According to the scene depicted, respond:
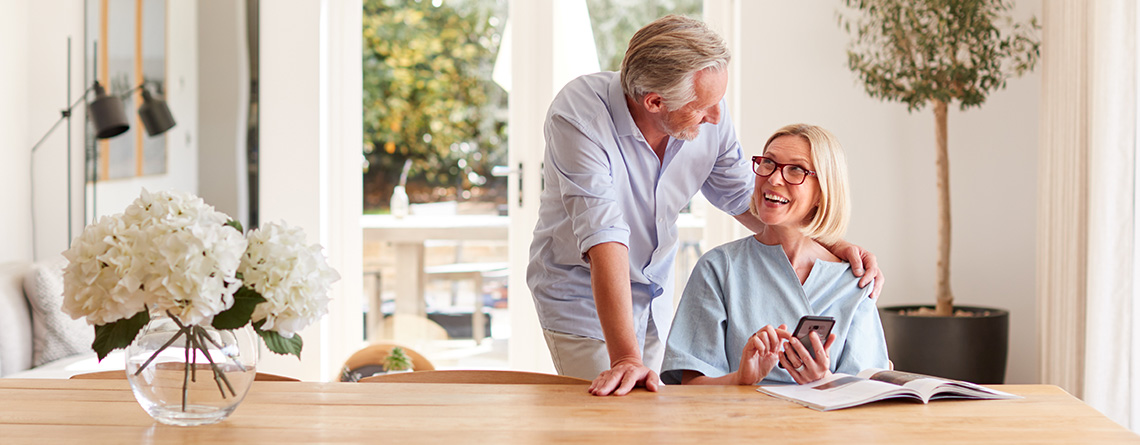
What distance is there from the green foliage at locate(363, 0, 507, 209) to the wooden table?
2.54 meters

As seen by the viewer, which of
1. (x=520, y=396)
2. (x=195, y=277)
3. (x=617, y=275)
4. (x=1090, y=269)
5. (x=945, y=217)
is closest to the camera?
(x=195, y=277)

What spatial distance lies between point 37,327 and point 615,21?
2.47m

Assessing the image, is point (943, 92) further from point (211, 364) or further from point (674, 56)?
point (211, 364)

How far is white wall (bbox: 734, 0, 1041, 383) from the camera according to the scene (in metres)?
3.66

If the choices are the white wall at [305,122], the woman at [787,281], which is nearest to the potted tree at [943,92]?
the woman at [787,281]

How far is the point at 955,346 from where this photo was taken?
3.18m

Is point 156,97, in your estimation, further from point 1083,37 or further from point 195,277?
point 1083,37

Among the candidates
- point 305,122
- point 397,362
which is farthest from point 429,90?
point 397,362

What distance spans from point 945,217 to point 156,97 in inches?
118

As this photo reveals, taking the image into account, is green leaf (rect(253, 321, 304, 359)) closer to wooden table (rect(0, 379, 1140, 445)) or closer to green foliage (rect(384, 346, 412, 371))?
wooden table (rect(0, 379, 1140, 445))

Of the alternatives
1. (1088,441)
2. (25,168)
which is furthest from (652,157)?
(25,168)

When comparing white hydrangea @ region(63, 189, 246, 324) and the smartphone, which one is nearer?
white hydrangea @ region(63, 189, 246, 324)

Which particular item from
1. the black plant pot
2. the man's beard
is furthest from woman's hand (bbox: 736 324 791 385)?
the black plant pot

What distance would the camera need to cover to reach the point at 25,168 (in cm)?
345
